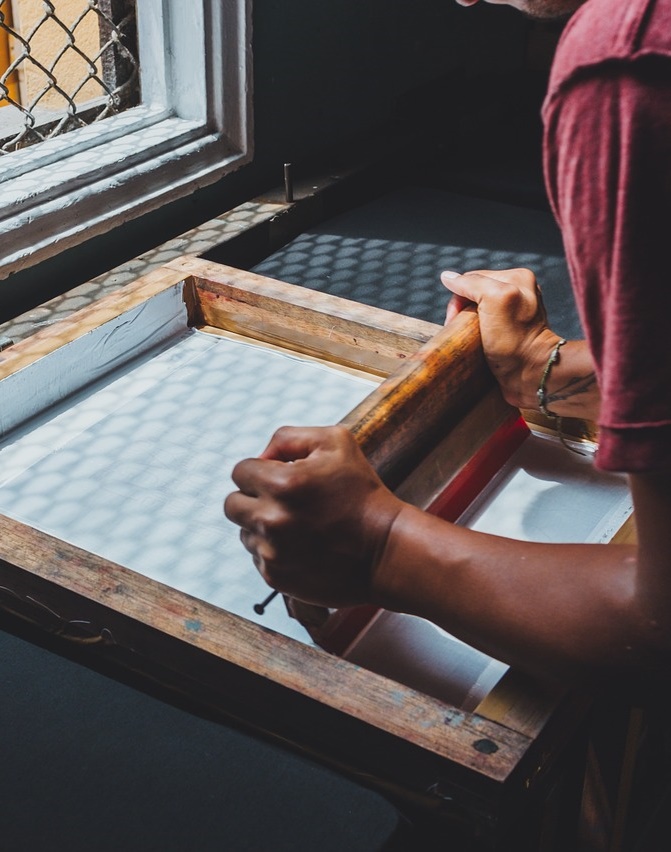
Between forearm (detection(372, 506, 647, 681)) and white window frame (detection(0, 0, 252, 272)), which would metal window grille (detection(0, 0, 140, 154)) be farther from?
forearm (detection(372, 506, 647, 681))

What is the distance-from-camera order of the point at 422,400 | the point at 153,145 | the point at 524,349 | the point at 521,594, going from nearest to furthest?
the point at 521,594 → the point at 422,400 → the point at 524,349 → the point at 153,145

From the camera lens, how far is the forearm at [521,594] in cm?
78

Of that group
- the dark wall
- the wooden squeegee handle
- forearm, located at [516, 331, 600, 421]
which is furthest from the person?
the dark wall

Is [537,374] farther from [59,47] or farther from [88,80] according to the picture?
[59,47]

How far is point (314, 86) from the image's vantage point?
226cm

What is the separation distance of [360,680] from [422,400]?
380 mm

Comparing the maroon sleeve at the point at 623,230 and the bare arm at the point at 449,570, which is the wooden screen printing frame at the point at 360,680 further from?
the maroon sleeve at the point at 623,230

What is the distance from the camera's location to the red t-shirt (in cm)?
60

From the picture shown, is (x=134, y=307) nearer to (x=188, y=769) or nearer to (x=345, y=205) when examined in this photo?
(x=188, y=769)

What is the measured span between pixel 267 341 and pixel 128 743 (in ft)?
2.33

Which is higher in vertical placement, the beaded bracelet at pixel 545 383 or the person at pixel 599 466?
the person at pixel 599 466

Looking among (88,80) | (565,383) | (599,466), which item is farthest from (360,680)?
(88,80)

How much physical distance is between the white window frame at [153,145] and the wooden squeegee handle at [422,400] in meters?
0.84

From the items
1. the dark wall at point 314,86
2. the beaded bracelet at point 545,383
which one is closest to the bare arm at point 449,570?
the beaded bracelet at point 545,383
